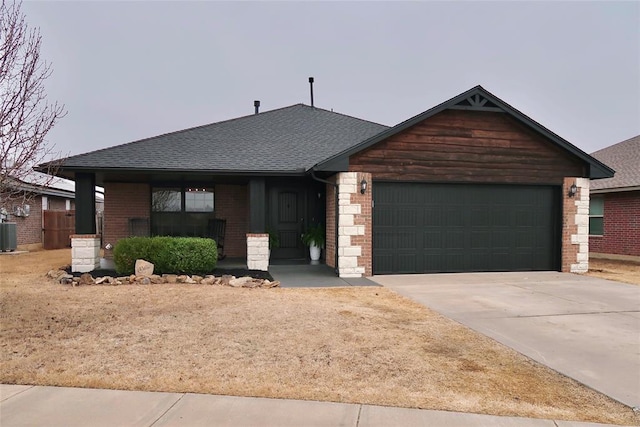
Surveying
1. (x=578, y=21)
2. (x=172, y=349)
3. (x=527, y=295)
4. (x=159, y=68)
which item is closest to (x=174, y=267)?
(x=172, y=349)

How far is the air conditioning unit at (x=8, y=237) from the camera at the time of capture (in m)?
17.0

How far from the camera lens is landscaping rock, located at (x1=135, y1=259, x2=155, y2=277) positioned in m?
9.66

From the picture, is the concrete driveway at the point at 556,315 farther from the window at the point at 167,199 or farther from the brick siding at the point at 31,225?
the brick siding at the point at 31,225

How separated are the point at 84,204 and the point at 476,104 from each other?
407 inches

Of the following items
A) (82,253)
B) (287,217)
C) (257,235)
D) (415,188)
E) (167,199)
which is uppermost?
(415,188)

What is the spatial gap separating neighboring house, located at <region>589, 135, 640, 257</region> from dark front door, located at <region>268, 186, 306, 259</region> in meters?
11.4

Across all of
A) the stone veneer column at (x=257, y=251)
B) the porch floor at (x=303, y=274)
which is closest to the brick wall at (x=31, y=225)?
the porch floor at (x=303, y=274)

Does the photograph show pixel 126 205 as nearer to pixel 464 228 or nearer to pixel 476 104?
pixel 464 228

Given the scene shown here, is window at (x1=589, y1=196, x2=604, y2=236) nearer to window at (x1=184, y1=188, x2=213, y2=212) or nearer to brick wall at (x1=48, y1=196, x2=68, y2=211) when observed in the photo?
window at (x1=184, y1=188, x2=213, y2=212)

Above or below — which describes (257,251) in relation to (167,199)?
below

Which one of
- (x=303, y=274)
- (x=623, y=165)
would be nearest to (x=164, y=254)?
(x=303, y=274)

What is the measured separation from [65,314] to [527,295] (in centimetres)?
807

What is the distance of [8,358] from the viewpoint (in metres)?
4.46

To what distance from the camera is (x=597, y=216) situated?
670 inches
